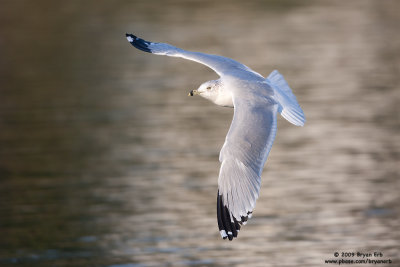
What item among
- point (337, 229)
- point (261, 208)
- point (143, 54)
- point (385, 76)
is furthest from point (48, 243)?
point (143, 54)

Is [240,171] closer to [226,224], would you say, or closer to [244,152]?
[244,152]

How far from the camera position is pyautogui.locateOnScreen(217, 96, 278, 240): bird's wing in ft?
20.8

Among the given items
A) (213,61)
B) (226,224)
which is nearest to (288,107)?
(213,61)

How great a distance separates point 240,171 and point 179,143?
8144 mm

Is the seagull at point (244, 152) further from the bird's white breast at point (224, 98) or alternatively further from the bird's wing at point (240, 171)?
the bird's white breast at point (224, 98)

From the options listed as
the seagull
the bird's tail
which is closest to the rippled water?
the bird's tail

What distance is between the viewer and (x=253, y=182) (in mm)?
6383

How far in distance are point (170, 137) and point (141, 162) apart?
56.0 inches

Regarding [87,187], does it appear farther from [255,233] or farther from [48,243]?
[255,233]

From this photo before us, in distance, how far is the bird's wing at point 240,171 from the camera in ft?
20.8

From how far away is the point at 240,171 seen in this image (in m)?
6.40

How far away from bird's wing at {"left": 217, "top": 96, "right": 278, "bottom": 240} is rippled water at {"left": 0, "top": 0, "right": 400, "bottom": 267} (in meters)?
3.17

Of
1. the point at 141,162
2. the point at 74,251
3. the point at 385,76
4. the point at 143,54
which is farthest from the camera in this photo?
the point at 143,54

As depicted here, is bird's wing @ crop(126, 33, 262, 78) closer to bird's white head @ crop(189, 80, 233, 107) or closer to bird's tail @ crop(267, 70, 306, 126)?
bird's white head @ crop(189, 80, 233, 107)
